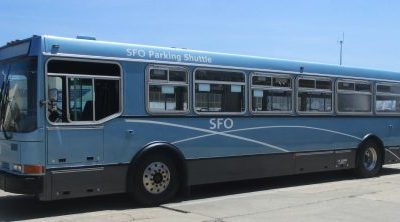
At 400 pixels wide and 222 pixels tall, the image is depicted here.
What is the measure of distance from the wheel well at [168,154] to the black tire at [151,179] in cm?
5

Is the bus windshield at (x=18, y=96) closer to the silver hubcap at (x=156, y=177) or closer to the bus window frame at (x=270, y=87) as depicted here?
the silver hubcap at (x=156, y=177)

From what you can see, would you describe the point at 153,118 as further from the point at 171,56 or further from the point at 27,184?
the point at 27,184

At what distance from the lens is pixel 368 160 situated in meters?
15.2

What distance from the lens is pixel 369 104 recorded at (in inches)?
600

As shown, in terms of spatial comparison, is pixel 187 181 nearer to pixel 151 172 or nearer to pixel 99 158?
pixel 151 172

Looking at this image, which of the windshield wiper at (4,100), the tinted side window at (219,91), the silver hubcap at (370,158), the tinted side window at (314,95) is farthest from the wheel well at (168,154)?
the silver hubcap at (370,158)

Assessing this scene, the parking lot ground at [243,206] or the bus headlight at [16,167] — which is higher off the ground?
the bus headlight at [16,167]

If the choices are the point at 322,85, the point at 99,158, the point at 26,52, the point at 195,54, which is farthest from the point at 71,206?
the point at 322,85

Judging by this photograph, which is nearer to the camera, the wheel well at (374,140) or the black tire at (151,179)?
the black tire at (151,179)

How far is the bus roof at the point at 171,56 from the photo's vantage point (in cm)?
936

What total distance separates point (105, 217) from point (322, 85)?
6.65 m

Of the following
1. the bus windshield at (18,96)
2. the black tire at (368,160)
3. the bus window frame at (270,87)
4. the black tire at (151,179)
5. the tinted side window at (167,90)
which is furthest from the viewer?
the black tire at (368,160)

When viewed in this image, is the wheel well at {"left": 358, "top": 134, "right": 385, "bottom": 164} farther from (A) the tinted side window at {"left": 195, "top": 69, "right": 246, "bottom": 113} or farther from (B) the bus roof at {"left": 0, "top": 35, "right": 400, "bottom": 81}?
(A) the tinted side window at {"left": 195, "top": 69, "right": 246, "bottom": 113}

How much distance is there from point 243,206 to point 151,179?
5.54 ft
